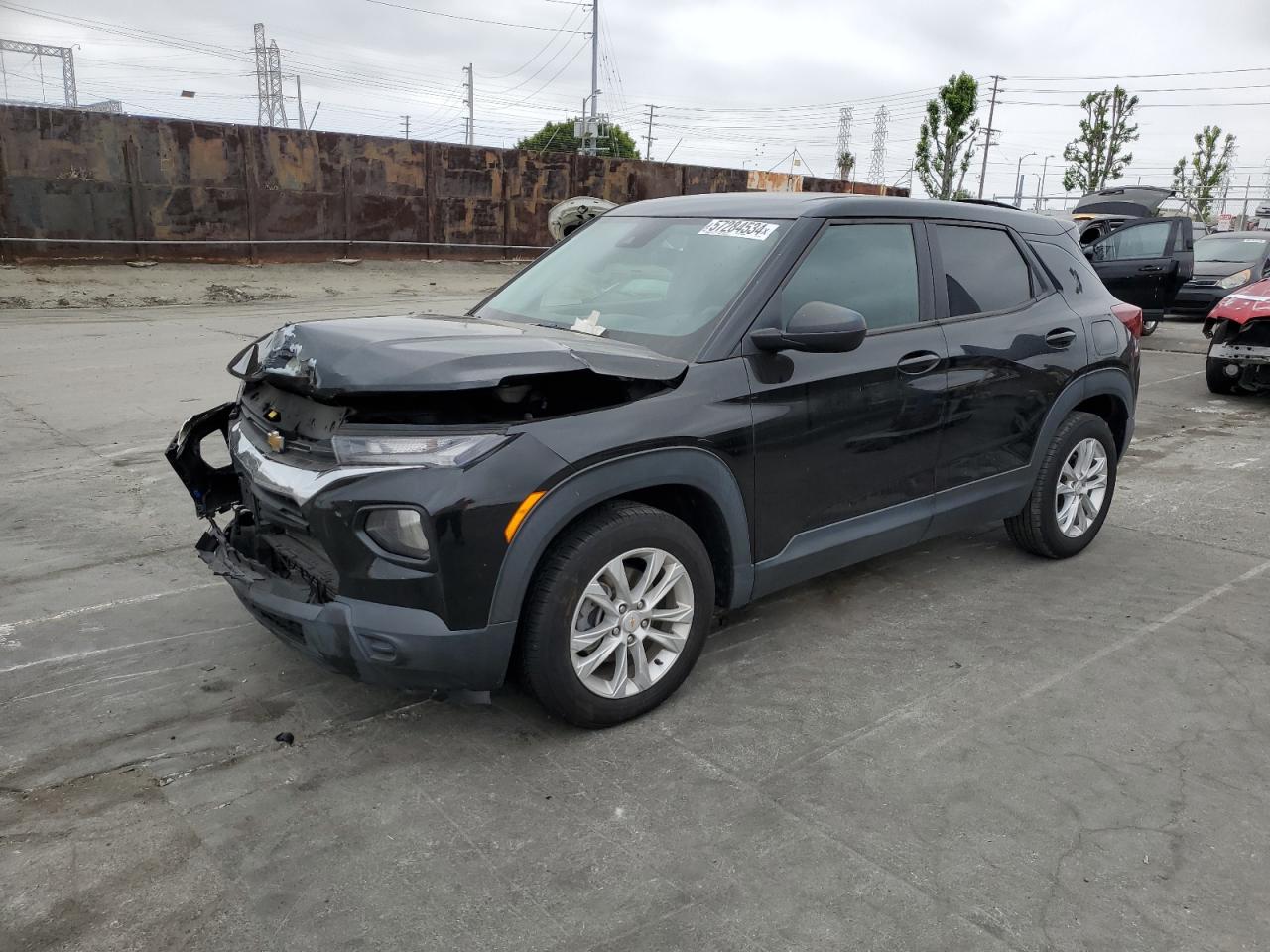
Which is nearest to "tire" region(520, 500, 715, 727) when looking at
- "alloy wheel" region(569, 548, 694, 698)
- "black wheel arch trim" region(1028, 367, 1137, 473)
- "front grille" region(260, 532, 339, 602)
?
"alloy wheel" region(569, 548, 694, 698)

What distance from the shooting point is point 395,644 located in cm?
A: 288

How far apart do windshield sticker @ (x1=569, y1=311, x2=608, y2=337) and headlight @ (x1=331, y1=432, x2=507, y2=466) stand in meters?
0.99

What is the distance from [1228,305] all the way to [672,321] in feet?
28.3

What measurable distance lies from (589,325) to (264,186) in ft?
59.1

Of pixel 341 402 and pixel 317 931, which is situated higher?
pixel 341 402

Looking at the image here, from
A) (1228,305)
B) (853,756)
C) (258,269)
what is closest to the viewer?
(853,756)

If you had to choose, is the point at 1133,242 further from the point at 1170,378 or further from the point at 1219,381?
the point at 1219,381

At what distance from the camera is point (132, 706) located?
3.45m

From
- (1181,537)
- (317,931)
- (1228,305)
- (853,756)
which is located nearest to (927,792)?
(853,756)

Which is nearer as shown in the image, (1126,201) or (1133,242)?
(1133,242)

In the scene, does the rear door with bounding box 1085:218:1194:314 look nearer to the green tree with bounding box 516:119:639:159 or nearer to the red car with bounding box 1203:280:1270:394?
the red car with bounding box 1203:280:1270:394

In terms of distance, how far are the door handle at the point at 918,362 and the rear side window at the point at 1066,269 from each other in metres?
1.20

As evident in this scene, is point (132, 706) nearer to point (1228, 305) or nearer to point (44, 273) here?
point (1228, 305)

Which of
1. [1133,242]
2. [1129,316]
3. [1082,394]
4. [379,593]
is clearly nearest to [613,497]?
[379,593]
